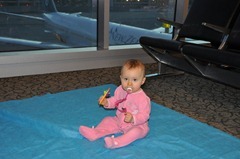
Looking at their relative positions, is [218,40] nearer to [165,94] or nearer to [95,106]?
[165,94]

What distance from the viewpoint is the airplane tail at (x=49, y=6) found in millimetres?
3295

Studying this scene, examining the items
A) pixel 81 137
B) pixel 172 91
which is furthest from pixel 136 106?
pixel 172 91

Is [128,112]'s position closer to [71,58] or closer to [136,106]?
[136,106]

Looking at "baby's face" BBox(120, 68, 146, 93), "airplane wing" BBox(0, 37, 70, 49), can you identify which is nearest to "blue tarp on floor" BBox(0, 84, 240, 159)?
"baby's face" BBox(120, 68, 146, 93)

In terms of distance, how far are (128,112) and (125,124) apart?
112 mm

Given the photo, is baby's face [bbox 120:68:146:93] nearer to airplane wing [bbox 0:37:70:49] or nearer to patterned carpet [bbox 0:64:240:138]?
patterned carpet [bbox 0:64:240:138]

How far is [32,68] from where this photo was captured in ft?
10.1

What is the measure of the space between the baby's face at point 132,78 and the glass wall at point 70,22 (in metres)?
2.06

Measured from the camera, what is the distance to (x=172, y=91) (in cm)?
264

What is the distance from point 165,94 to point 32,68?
1405 millimetres

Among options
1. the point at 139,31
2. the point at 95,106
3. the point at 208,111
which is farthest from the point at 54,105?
the point at 139,31

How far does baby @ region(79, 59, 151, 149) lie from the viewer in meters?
1.50

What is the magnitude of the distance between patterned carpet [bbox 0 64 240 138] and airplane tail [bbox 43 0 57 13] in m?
0.76

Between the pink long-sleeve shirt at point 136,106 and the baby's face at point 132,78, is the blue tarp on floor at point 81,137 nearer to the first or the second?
the pink long-sleeve shirt at point 136,106
